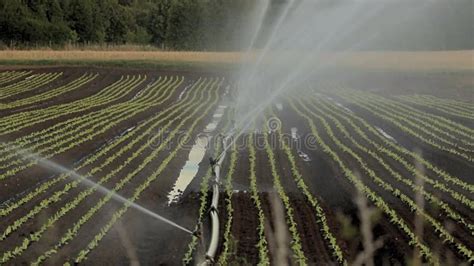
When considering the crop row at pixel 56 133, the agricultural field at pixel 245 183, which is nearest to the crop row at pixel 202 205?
the agricultural field at pixel 245 183

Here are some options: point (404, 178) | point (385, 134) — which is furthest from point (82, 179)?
point (385, 134)

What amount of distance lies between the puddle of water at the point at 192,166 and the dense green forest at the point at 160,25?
4599 cm

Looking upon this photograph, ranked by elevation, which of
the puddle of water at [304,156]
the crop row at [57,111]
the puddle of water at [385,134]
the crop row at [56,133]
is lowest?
the crop row at [57,111]

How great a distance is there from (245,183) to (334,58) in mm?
40173

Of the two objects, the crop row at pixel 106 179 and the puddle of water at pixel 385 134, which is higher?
the puddle of water at pixel 385 134

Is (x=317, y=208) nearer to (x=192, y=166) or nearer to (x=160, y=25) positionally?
(x=192, y=166)

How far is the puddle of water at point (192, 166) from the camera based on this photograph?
1281 centimetres

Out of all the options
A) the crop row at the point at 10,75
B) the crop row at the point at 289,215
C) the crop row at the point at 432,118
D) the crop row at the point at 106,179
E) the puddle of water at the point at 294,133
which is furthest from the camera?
the crop row at the point at 10,75

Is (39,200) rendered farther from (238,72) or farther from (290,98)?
(238,72)

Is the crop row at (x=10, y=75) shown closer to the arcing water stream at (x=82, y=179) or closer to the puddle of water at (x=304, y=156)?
the arcing water stream at (x=82, y=179)

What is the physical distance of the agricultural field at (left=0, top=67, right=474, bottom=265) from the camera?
9.15m

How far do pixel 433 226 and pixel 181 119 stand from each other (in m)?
14.5

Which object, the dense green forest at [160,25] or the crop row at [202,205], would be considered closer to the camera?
the crop row at [202,205]

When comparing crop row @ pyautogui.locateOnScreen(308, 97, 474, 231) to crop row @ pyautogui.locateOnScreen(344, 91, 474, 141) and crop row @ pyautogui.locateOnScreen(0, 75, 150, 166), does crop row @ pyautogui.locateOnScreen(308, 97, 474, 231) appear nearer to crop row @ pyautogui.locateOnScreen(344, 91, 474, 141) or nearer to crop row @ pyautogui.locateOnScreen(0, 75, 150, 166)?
crop row @ pyautogui.locateOnScreen(344, 91, 474, 141)
